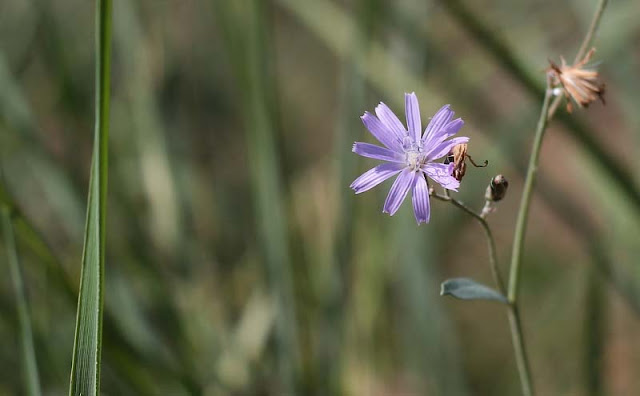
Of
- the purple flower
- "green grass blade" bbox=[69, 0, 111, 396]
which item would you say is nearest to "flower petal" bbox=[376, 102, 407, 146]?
the purple flower

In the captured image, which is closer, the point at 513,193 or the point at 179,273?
the point at 179,273

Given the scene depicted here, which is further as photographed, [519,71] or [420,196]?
[519,71]

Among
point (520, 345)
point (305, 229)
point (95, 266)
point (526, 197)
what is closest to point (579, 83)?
point (526, 197)

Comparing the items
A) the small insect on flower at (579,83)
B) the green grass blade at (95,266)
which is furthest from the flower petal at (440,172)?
the green grass blade at (95,266)

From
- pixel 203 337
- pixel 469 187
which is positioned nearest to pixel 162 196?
pixel 203 337

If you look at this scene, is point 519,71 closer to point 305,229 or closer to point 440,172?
point 440,172

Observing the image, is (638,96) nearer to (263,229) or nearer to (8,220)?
(263,229)

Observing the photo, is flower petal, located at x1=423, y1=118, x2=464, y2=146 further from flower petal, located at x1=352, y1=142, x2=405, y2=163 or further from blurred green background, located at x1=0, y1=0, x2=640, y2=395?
blurred green background, located at x1=0, y1=0, x2=640, y2=395
